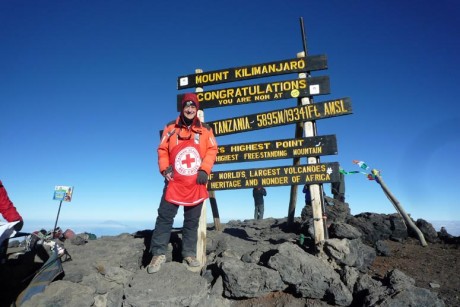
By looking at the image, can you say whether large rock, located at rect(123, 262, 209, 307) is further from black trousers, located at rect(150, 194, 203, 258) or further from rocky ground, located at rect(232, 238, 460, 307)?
rocky ground, located at rect(232, 238, 460, 307)

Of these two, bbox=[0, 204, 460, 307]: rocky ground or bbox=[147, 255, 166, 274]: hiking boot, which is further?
bbox=[147, 255, 166, 274]: hiking boot

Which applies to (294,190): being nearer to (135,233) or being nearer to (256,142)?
(256,142)

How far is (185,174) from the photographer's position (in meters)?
5.23

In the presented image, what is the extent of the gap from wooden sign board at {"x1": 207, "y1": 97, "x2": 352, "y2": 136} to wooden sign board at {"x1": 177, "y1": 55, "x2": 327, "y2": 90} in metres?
0.94

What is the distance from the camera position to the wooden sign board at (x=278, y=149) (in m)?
6.50

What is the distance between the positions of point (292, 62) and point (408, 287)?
5123 mm

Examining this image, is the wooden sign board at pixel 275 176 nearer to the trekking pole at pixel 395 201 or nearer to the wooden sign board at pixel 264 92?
the wooden sign board at pixel 264 92

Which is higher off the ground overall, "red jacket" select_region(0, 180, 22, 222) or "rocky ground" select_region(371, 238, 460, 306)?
"red jacket" select_region(0, 180, 22, 222)

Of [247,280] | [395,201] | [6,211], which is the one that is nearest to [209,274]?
[247,280]

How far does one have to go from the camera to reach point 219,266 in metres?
5.15

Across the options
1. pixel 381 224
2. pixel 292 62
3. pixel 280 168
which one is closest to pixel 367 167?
pixel 381 224

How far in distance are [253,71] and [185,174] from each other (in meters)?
3.39

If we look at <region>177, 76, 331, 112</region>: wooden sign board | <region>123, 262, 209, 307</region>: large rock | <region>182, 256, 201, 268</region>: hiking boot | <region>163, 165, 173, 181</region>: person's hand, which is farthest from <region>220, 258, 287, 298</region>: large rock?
<region>177, 76, 331, 112</region>: wooden sign board

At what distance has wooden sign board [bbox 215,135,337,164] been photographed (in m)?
6.50
